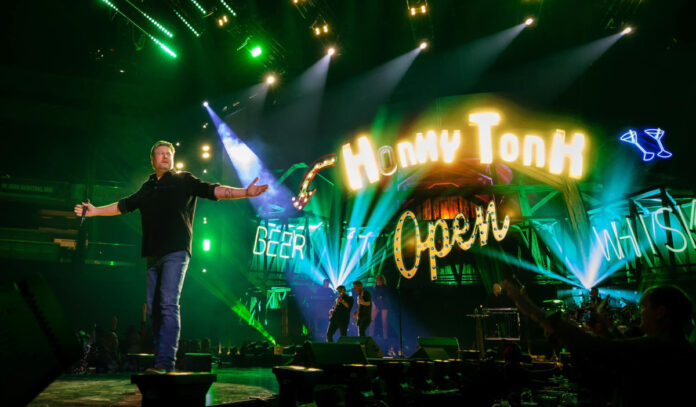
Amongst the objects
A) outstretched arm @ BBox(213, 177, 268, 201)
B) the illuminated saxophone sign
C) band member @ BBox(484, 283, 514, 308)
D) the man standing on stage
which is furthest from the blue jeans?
band member @ BBox(484, 283, 514, 308)

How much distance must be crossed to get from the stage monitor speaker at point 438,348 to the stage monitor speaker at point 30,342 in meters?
7.26

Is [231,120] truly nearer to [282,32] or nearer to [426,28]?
[282,32]

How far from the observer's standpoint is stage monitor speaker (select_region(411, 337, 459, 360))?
8236 millimetres

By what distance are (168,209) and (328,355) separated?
2.63 meters

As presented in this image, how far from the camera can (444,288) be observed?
1700 centimetres

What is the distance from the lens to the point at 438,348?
28.7 feet

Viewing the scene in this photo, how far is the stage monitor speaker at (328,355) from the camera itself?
497 cm

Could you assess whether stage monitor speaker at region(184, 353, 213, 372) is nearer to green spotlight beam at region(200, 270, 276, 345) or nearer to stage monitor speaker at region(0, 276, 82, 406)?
stage monitor speaker at region(0, 276, 82, 406)

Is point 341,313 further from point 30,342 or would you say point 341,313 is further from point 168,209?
point 30,342

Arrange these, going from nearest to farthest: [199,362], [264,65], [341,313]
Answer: [199,362]
[341,313]
[264,65]

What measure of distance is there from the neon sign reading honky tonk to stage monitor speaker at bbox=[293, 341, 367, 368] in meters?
10.7

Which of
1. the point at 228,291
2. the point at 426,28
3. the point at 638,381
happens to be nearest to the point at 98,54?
the point at 228,291

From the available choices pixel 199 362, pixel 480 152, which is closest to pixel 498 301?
pixel 480 152

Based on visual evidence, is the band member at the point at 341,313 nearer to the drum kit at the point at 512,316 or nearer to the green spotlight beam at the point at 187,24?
the drum kit at the point at 512,316
